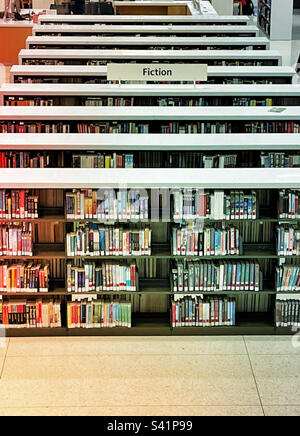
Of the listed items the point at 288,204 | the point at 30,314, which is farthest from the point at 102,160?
the point at 288,204

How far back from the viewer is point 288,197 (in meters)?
6.48

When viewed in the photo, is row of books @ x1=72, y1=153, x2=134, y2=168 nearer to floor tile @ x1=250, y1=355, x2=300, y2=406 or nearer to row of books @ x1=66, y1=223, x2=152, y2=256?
row of books @ x1=66, y1=223, x2=152, y2=256

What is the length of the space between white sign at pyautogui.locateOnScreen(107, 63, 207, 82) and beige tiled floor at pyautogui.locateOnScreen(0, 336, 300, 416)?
3.57 meters

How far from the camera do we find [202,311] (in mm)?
6727

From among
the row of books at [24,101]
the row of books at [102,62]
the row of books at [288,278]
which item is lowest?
the row of books at [288,278]

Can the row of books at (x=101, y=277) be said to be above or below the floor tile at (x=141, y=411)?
above

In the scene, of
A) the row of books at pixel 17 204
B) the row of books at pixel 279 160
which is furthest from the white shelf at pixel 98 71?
the row of books at pixel 17 204

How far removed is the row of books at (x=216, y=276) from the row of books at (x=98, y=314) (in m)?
0.48

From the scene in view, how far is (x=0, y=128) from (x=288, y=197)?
132 inches

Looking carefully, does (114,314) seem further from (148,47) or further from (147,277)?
(148,47)

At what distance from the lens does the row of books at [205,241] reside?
6547 mm

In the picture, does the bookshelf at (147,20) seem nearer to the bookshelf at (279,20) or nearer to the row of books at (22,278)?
the bookshelf at (279,20)
